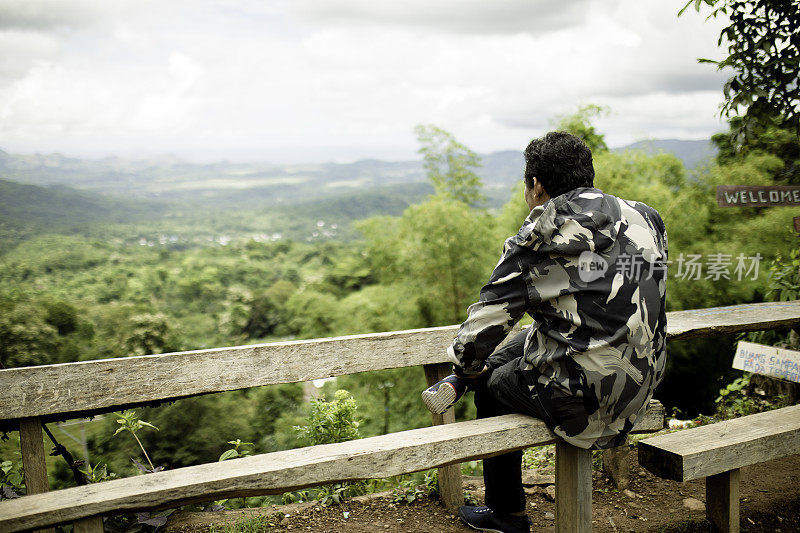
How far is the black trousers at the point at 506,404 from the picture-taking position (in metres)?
1.51

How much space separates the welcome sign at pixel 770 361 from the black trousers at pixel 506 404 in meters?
1.63

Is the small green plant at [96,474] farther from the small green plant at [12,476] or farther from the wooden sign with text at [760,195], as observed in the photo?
the wooden sign with text at [760,195]

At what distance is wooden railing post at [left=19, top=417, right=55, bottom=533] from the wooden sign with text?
10.1 ft

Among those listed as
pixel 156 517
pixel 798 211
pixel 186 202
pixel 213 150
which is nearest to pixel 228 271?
pixel 186 202

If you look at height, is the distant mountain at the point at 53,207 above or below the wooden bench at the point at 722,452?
above

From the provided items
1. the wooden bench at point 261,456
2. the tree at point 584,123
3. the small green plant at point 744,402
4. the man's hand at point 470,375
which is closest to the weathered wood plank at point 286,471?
the wooden bench at point 261,456

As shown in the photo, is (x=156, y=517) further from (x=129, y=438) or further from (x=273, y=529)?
(x=129, y=438)

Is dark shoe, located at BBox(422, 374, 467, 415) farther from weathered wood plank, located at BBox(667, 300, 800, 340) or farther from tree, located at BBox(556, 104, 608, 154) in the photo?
tree, located at BBox(556, 104, 608, 154)

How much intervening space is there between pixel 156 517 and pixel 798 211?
7.39 meters

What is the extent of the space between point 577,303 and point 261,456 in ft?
2.93

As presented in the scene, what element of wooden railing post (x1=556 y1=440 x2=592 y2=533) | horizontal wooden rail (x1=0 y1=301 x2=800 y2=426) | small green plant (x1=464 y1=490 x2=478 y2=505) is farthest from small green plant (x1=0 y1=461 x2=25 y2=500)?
wooden railing post (x1=556 y1=440 x2=592 y2=533)

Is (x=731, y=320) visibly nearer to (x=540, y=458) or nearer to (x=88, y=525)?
(x=540, y=458)

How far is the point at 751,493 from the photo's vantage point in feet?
7.09

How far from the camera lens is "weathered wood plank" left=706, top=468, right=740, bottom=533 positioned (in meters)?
1.72
